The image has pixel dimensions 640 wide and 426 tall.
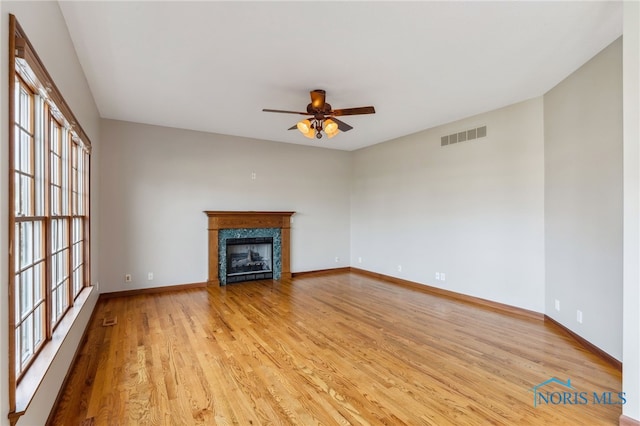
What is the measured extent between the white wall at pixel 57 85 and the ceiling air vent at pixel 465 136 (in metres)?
4.87

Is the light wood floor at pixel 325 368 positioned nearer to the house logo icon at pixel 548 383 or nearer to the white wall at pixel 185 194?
the house logo icon at pixel 548 383

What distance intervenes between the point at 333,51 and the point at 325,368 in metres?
2.82

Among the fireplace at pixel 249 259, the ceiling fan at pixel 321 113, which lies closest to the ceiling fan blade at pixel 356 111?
the ceiling fan at pixel 321 113

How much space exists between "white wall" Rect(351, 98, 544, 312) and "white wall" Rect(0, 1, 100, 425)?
4.86 metres

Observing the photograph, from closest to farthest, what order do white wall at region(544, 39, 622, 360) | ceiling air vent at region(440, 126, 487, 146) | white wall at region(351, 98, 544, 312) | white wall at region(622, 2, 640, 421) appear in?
white wall at region(622, 2, 640, 421) < white wall at region(544, 39, 622, 360) < white wall at region(351, 98, 544, 312) < ceiling air vent at region(440, 126, 487, 146)

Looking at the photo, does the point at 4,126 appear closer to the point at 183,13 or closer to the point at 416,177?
the point at 183,13

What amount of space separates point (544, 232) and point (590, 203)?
3.02 ft

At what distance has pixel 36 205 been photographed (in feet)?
6.38

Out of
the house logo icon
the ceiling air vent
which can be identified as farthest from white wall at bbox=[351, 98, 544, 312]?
→ the house logo icon

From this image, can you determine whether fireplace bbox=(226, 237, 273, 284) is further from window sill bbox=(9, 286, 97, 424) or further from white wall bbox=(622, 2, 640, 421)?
white wall bbox=(622, 2, 640, 421)

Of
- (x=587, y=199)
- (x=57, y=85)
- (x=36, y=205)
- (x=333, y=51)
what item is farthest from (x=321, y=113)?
(x=587, y=199)

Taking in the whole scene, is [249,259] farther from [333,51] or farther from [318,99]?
[333,51]

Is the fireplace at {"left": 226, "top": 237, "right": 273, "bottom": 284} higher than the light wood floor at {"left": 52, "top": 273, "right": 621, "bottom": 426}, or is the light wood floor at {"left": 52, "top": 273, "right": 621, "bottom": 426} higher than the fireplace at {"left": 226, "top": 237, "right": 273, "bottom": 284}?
the fireplace at {"left": 226, "top": 237, "right": 273, "bottom": 284}

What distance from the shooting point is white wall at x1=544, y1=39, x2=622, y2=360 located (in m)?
2.77
